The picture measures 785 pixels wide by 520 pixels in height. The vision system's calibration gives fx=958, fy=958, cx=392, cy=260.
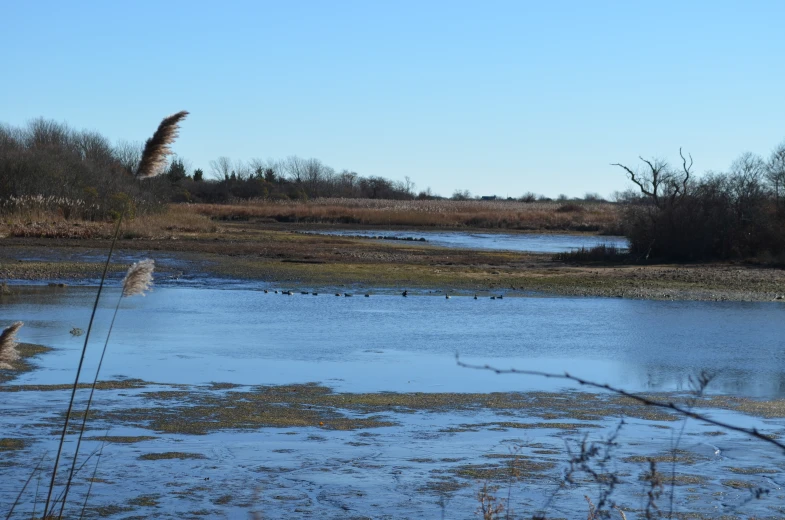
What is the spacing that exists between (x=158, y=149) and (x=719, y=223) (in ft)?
115

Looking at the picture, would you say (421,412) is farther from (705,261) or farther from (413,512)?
(705,261)

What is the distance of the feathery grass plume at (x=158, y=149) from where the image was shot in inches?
167

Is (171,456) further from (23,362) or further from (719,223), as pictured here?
(719,223)

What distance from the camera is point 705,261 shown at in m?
36.0

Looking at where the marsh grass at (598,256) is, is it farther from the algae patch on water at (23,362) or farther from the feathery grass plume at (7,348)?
the feathery grass plume at (7,348)

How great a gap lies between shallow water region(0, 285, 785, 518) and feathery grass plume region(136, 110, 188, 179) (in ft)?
5.29

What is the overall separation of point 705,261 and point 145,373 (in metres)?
27.8

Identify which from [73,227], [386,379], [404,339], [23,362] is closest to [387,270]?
[404,339]

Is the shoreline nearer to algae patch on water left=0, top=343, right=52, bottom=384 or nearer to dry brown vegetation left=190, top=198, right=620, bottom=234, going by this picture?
algae patch on water left=0, top=343, right=52, bottom=384

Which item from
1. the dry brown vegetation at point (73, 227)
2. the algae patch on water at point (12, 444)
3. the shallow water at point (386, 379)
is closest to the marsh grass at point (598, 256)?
the shallow water at point (386, 379)

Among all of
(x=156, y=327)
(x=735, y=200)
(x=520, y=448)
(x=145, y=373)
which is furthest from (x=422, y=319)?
(x=735, y=200)

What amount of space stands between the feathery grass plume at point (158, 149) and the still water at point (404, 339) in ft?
26.4

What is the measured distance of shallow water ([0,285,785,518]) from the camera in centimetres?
718

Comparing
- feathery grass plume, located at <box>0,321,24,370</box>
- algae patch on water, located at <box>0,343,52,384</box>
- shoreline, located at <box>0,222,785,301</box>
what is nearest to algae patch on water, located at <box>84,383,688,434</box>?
algae patch on water, located at <box>0,343,52,384</box>
